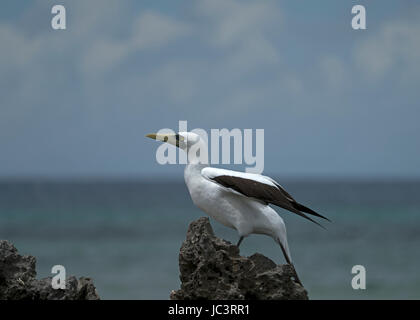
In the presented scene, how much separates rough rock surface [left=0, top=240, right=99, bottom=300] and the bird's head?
1521mm

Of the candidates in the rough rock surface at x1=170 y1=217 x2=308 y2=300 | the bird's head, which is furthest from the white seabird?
the rough rock surface at x1=170 y1=217 x2=308 y2=300

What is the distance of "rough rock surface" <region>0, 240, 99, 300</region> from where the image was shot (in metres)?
5.80

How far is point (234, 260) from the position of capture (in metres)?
5.76

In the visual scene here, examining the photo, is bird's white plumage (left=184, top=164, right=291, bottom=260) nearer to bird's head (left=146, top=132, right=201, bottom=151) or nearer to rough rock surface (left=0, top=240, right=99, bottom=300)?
bird's head (left=146, top=132, right=201, bottom=151)

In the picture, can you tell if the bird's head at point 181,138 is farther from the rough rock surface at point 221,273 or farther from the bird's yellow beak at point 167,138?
the rough rock surface at point 221,273

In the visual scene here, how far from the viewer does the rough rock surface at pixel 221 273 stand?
5.68 metres

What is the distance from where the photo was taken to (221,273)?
18.8 ft

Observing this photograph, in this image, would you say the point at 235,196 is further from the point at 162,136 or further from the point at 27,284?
the point at 27,284

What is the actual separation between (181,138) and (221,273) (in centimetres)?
141

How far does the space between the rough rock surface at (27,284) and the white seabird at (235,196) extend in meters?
1.36

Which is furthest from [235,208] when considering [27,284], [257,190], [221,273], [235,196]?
[27,284]

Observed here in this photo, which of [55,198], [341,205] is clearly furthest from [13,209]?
[341,205]
